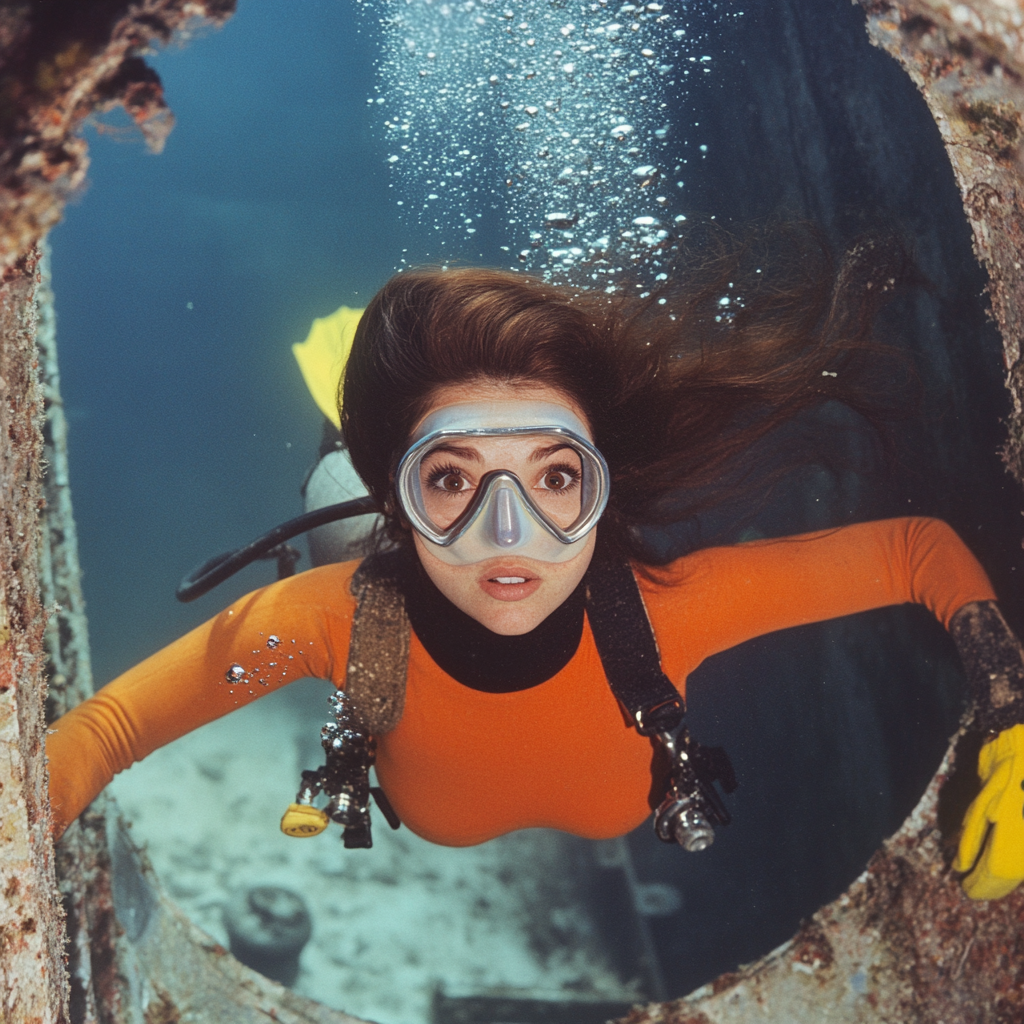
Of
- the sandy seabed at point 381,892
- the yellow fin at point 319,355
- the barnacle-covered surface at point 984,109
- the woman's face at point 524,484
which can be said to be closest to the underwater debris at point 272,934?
the sandy seabed at point 381,892

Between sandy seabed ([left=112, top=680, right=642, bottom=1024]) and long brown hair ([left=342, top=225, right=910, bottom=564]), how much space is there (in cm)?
305

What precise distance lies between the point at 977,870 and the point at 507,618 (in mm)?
1336

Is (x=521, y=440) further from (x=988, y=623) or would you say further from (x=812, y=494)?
(x=812, y=494)

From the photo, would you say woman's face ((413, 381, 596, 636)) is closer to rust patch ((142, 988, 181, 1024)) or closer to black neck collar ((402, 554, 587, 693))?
black neck collar ((402, 554, 587, 693))

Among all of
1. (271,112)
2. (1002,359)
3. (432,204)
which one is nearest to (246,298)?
(271,112)

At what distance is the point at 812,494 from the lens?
2619 mm

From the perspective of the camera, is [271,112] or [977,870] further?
[271,112]

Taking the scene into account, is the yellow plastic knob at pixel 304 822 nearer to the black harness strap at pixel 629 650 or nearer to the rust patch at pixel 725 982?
the black harness strap at pixel 629 650

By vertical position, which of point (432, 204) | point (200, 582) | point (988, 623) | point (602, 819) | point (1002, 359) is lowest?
point (602, 819)

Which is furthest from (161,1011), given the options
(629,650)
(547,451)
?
(547,451)

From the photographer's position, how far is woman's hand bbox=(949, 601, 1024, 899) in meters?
1.60

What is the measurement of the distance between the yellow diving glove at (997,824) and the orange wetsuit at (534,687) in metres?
0.34

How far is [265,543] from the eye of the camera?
1990mm

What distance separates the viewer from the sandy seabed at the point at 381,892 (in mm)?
3908
